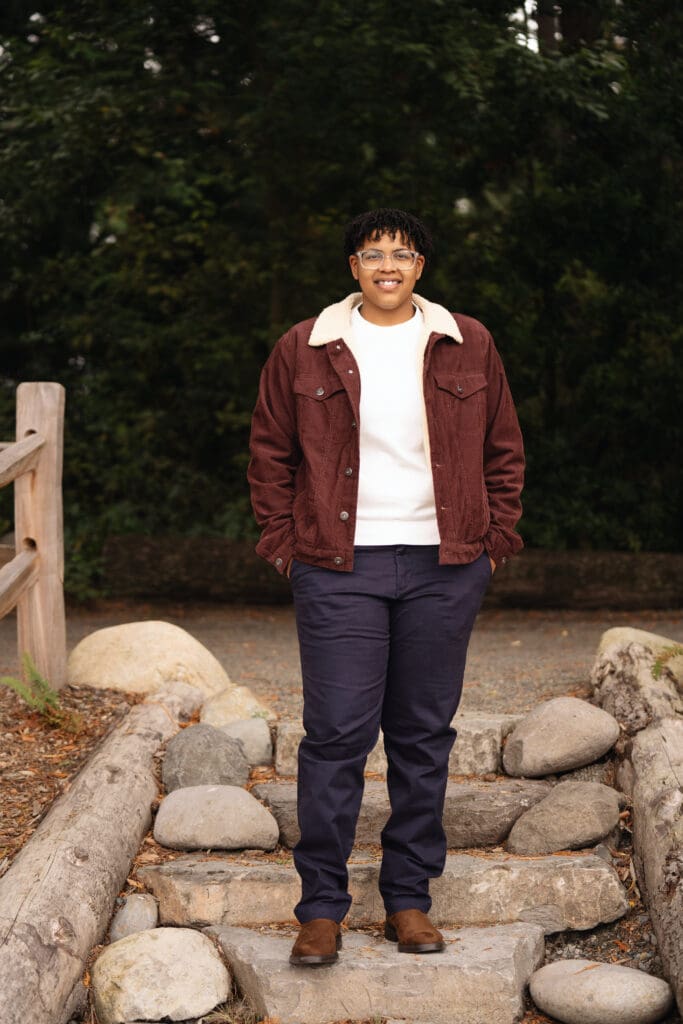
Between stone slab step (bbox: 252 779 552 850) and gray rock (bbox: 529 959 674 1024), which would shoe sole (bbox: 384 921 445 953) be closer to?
gray rock (bbox: 529 959 674 1024)

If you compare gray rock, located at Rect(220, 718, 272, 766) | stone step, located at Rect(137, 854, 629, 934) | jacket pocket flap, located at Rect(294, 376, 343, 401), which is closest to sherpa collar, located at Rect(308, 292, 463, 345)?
jacket pocket flap, located at Rect(294, 376, 343, 401)

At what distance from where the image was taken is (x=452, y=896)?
4195 mm

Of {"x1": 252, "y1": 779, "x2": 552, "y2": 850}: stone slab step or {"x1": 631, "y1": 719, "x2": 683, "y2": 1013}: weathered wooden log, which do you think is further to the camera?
{"x1": 252, "y1": 779, "x2": 552, "y2": 850}: stone slab step

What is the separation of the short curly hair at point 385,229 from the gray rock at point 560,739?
2.34m

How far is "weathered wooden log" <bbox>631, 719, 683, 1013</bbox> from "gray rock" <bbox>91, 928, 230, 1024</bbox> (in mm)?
1366

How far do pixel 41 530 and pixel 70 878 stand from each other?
7.12 feet

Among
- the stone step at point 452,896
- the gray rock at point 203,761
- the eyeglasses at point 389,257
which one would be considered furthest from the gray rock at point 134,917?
the eyeglasses at point 389,257

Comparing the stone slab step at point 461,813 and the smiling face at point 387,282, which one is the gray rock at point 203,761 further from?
the smiling face at point 387,282

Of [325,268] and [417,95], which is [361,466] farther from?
[325,268]

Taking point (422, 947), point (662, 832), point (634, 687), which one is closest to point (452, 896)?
point (422, 947)

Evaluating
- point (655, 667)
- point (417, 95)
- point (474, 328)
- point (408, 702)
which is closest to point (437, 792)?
point (408, 702)

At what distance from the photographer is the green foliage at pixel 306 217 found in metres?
9.14

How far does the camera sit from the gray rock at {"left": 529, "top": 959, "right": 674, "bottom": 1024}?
3.49 meters

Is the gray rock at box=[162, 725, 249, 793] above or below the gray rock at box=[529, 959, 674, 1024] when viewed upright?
above
